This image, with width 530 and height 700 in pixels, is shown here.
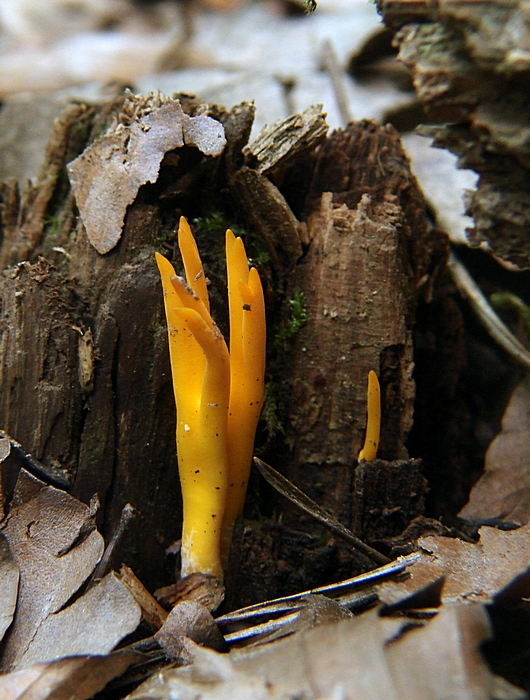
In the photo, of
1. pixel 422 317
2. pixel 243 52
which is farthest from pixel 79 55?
pixel 422 317

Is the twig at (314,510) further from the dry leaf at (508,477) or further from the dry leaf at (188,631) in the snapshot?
the dry leaf at (508,477)

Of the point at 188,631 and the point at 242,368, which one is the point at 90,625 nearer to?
the point at 188,631

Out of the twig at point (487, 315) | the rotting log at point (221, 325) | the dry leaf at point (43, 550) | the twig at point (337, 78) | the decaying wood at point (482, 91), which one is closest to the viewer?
the decaying wood at point (482, 91)

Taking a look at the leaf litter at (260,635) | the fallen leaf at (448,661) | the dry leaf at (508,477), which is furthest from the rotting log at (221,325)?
the fallen leaf at (448,661)

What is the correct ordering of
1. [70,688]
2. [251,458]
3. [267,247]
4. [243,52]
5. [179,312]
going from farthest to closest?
[243,52] → [267,247] → [251,458] → [179,312] → [70,688]

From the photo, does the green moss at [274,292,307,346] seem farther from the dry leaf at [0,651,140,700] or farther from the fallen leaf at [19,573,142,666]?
the dry leaf at [0,651,140,700]

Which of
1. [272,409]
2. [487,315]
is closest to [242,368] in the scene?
[272,409]

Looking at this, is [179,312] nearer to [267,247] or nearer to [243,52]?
[267,247]
